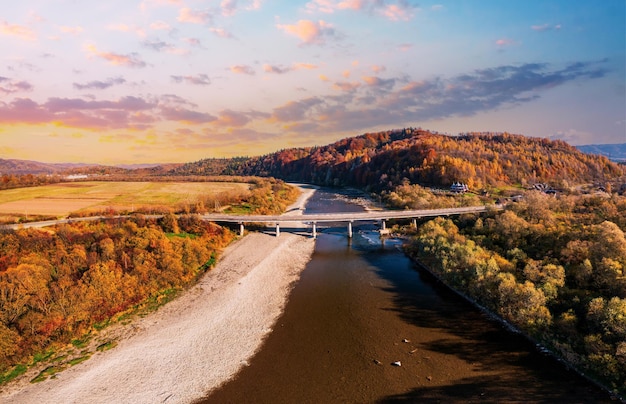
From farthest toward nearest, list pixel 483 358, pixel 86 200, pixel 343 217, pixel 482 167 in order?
1. pixel 482 167
2. pixel 86 200
3. pixel 343 217
4. pixel 483 358

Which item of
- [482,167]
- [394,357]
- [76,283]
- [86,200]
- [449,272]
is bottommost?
[394,357]

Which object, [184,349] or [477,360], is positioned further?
[184,349]

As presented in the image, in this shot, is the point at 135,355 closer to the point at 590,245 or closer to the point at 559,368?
the point at 559,368

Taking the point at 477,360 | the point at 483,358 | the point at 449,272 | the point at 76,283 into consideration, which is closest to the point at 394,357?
the point at 477,360

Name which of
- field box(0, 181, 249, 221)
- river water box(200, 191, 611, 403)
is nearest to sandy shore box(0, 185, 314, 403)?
river water box(200, 191, 611, 403)

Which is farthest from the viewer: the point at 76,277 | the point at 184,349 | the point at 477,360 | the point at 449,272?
the point at 449,272

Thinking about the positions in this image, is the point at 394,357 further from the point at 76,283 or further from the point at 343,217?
the point at 343,217

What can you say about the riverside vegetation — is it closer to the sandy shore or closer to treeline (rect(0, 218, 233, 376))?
treeline (rect(0, 218, 233, 376))
